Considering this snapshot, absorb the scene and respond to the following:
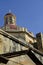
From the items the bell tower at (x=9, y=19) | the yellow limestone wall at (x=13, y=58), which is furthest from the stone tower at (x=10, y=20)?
the yellow limestone wall at (x=13, y=58)

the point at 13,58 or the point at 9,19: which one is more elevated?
the point at 9,19

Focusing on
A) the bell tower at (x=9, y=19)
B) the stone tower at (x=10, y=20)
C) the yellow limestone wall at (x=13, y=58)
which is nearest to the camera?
the yellow limestone wall at (x=13, y=58)

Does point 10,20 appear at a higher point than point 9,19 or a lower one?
lower

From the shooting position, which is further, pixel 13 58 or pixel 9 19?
pixel 9 19

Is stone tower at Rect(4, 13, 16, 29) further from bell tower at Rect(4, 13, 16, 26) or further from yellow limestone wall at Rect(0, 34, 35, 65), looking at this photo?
yellow limestone wall at Rect(0, 34, 35, 65)

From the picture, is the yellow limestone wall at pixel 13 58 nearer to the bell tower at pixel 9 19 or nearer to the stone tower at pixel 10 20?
the stone tower at pixel 10 20

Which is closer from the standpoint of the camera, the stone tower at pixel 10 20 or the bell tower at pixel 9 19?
the stone tower at pixel 10 20

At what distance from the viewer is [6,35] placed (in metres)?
9.69

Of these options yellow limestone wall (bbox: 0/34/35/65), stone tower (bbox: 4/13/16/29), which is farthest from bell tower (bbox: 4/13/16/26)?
yellow limestone wall (bbox: 0/34/35/65)

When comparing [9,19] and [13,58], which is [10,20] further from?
[13,58]

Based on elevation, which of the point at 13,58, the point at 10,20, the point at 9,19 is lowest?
the point at 13,58

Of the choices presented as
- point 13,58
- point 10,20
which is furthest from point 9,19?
Answer: point 13,58

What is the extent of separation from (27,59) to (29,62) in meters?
0.15

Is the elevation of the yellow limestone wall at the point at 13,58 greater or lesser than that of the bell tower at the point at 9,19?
lesser
